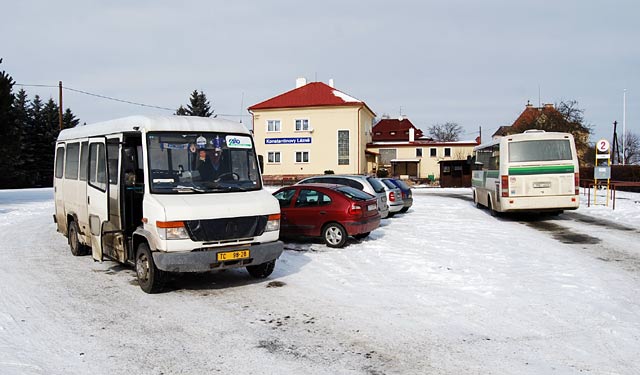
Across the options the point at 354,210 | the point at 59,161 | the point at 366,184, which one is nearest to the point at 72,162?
the point at 59,161

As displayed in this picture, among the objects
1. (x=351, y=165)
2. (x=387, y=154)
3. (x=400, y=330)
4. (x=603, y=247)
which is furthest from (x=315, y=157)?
(x=400, y=330)

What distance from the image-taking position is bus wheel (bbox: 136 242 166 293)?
7805mm

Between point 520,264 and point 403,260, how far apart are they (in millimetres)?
2227

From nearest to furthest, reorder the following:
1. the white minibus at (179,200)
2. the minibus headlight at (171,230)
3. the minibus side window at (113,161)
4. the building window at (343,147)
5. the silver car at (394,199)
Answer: the minibus headlight at (171,230) < the white minibus at (179,200) < the minibus side window at (113,161) < the silver car at (394,199) < the building window at (343,147)

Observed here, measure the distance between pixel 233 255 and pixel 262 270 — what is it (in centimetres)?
135

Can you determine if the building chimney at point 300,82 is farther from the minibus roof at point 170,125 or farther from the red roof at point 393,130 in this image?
the minibus roof at point 170,125

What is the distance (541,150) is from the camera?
17531 millimetres

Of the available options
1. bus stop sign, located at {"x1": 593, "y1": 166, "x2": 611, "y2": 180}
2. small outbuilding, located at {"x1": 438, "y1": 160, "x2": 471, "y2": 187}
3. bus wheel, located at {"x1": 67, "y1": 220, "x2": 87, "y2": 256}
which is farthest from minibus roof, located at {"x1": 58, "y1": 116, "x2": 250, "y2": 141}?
small outbuilding, located at {"x1": 438, "y1": 160, "x2": 471, "y2": 187}

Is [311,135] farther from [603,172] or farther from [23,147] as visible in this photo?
[603,172]

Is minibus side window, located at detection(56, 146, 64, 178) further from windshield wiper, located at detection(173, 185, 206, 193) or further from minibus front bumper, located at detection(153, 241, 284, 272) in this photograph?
minibus front bumper, located at detection(153, 241, 284, 272)

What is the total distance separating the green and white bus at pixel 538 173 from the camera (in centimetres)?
1736

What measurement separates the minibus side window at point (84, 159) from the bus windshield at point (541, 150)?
13.2 m

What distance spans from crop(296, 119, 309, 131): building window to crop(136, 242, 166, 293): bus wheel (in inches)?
1859

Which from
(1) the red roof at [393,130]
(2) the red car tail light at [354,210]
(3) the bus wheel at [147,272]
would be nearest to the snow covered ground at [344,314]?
(3) the bus wheel at [147,272]
